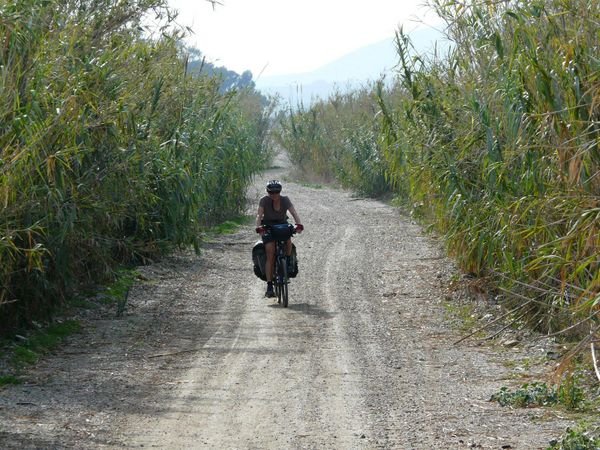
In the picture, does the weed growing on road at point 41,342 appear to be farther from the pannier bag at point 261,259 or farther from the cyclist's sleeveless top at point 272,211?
the cyclist's sleeveless top at point 272,211

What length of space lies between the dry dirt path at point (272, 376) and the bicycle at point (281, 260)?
232mm

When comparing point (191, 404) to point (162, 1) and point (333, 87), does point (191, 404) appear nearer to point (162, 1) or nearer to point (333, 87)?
point (162, 1)

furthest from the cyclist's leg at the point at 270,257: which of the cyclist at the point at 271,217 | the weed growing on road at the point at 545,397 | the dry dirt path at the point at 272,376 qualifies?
the weed growing on road at the point at 545,397

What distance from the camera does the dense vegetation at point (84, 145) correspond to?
402 inches

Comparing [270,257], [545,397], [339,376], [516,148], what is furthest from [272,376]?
[270,257]

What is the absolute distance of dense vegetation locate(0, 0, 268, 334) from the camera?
1022 cm

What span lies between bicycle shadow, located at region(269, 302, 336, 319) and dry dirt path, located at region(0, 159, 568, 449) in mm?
27

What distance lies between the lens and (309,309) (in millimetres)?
14625

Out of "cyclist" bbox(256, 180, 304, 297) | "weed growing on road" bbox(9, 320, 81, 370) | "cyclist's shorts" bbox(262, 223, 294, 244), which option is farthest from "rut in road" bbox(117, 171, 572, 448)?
"weed growing on road" bbox(9, 320, 81, 370)

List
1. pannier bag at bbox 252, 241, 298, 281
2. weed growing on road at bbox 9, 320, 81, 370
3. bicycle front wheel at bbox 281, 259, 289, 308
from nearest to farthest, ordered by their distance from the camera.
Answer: weed growing on road at bbox 9, 320, 81, 370 → bicycle front wheel at bbox 281, 259, 289, 308 → pannier bag at bbox 252, 241, 298, 281

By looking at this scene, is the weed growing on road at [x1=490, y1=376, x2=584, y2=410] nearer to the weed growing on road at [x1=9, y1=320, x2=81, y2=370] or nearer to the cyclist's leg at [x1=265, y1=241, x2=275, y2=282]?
the weed growing on road at [x1=9, y1=320, x2=81, y2=370]

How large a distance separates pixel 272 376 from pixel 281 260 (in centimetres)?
489

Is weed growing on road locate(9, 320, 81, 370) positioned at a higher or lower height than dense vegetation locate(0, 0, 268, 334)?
lower

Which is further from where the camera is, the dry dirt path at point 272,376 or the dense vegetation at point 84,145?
the dense vegetation at point 84,145
